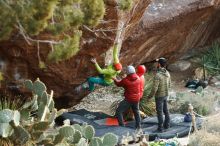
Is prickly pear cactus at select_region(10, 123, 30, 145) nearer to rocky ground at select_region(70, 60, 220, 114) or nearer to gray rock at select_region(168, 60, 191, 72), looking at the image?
rocky ground at select_region(70, 60, 220, 114)

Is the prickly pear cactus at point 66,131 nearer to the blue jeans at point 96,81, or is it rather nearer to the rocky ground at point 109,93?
the blue jeans at point 96,81

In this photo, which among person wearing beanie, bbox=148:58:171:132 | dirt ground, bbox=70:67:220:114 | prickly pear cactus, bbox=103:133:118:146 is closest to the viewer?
prickly pear cactus, bbox=103:133:118:146

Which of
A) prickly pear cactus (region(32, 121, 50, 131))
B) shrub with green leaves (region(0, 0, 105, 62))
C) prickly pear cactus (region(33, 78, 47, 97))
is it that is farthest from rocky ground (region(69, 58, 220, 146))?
shrub with green leaves (region(0, 0, 105, 62))

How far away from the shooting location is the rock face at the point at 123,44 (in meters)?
11.8

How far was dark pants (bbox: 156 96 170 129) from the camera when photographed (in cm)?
1210

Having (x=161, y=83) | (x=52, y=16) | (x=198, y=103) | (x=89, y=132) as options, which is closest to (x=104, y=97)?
(x=198, y=103)

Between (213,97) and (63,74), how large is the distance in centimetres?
426

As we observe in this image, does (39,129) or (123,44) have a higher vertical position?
(123,44)

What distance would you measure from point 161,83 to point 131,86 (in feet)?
2.03

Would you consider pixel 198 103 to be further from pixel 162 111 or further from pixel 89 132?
pixel 89 132

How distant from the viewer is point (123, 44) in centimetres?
1432

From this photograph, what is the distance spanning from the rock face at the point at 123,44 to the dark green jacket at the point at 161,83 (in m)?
1.39

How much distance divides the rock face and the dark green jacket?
1.39m

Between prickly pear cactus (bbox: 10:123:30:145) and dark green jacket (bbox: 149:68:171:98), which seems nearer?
prickly pear cactus (bbox: 10:123:30:145)
